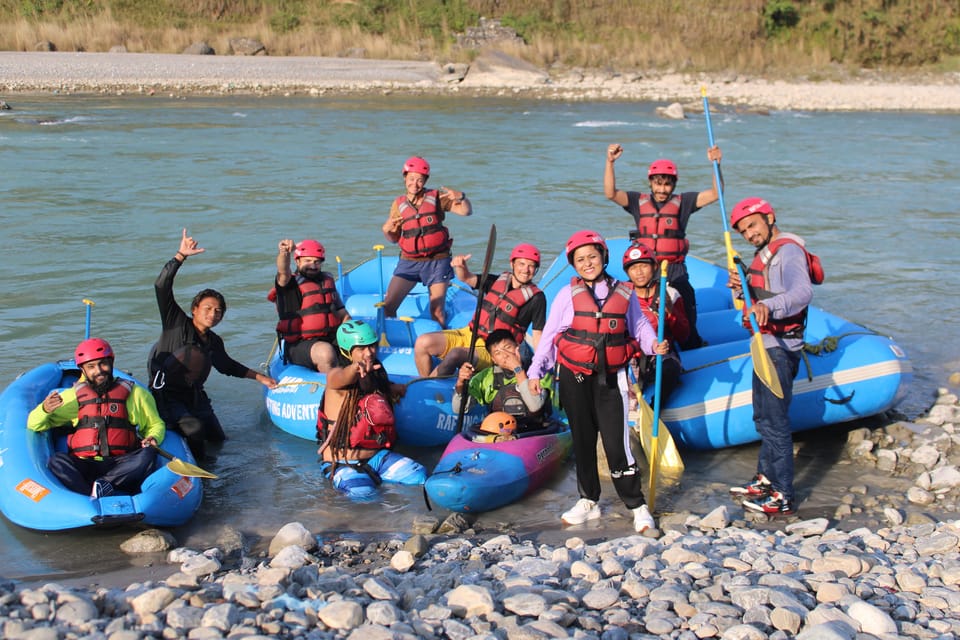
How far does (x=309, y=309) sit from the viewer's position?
5.94 m

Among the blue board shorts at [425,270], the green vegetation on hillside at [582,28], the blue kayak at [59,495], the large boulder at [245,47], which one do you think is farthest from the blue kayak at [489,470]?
Result: the large boulder at [245,47]

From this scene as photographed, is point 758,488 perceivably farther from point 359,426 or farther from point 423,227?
point 423,227

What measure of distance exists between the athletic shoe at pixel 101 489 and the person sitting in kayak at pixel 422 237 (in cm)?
249

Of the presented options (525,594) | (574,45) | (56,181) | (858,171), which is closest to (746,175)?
(858,171)

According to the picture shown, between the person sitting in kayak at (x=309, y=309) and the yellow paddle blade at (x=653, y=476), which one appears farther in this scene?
the person sitting in kayak at (x=309, y=309)

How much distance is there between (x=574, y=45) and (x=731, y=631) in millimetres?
28625

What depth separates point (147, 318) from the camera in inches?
328

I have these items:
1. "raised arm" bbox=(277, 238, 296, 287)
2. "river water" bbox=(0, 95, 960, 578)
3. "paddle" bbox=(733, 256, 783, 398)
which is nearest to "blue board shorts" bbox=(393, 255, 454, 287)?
"raised arm" bbox=(277, 238, 296, 287)

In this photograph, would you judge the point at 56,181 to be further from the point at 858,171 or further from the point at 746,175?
the point at 858,171

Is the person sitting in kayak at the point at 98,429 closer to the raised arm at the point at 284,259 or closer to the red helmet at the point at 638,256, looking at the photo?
the raised arm at the point at 284,259

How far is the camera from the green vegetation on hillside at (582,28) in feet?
96.9

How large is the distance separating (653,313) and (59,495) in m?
2.94

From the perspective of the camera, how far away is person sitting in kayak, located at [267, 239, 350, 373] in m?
5.91

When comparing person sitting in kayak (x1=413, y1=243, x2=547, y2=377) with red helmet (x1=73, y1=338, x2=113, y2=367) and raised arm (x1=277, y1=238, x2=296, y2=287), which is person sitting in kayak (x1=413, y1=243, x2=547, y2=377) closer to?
raised arm (x1=277, y1=238, x2=296, y2=287)
